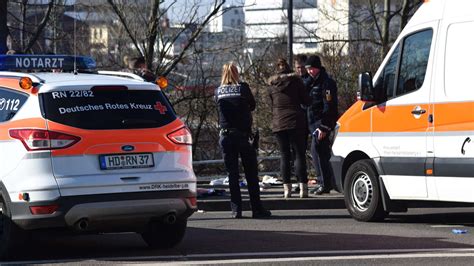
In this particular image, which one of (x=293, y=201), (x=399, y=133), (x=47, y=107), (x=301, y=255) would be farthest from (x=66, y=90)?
(x=293, y=201)

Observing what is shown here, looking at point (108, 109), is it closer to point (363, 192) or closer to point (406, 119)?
point (406, 119)

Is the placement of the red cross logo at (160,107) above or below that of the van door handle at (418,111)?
above

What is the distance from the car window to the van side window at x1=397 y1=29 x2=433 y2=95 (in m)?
3.10

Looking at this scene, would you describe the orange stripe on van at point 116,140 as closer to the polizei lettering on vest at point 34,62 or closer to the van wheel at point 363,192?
the polizei lettering on vest at point 34,62

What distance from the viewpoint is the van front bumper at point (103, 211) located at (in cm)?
819

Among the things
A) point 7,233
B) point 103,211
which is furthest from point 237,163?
point 7,233

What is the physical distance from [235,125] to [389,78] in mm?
1876

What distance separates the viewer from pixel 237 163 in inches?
463

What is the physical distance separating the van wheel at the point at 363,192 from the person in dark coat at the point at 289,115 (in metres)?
1.56

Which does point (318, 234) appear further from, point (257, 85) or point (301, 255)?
point (257, 85)

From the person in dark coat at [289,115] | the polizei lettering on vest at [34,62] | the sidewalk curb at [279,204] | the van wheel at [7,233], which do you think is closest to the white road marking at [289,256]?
the van wheel at [7,233]

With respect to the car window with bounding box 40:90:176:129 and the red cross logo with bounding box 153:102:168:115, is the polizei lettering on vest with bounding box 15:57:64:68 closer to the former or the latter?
the car window with bounding box 40:90:176:129

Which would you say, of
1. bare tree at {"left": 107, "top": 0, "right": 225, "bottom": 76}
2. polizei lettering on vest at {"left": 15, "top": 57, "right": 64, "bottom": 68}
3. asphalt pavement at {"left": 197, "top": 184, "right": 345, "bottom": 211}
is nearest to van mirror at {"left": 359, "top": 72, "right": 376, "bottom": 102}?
asphalt pavement at {"left": 197, "top": 184, "right": 345, "bottom": 211}

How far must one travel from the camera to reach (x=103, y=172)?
8352mm
